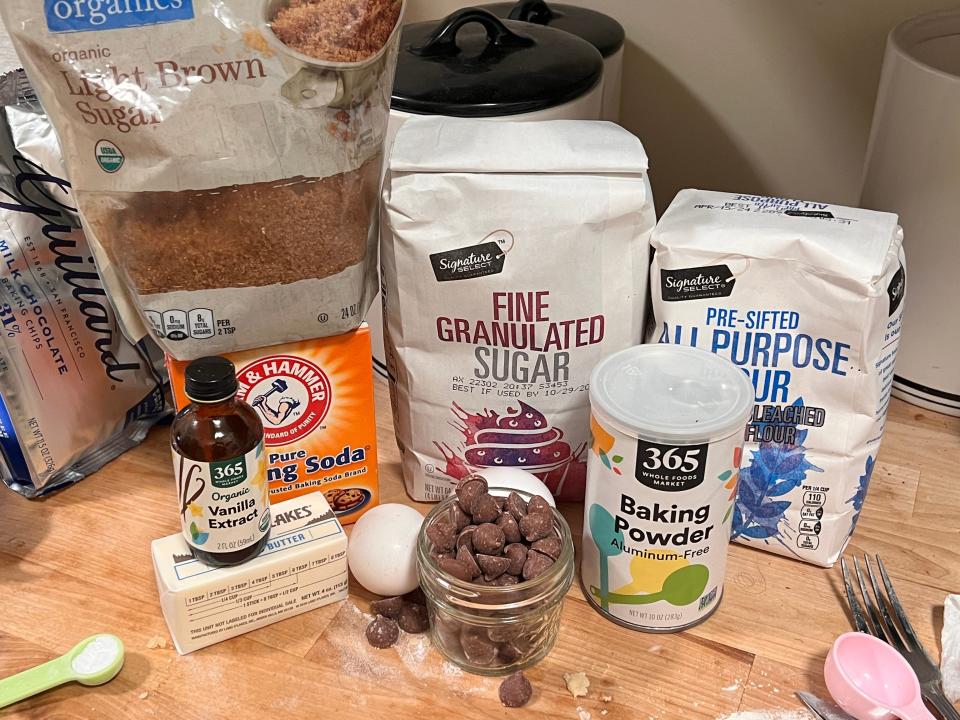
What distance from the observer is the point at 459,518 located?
30.5 inches

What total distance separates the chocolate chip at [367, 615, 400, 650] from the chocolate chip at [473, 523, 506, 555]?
110 mm

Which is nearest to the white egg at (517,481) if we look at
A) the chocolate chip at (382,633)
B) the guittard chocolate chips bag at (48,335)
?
the chocolate chip at (382,633)

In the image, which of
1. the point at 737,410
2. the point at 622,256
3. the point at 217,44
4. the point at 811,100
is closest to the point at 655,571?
the point at 737,410

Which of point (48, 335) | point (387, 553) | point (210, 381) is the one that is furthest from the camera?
point (48, 335)

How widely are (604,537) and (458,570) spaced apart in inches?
4.9

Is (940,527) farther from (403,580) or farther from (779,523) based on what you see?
(403,580)

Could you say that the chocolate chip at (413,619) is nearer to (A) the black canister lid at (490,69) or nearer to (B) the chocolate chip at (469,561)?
(B) the chocolate chip at (469,561)

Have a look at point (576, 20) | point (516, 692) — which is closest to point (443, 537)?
point (516, 692)

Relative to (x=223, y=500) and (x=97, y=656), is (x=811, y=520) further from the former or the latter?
(x=97, y=656)

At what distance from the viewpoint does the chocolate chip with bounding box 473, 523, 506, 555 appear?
2.44ft

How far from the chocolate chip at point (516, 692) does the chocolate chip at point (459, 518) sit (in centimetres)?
12

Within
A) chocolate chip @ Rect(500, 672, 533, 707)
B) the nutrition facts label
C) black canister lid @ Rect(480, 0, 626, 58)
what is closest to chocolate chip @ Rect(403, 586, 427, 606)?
chocolate chip @ Rect(500, 672, 533, 707)

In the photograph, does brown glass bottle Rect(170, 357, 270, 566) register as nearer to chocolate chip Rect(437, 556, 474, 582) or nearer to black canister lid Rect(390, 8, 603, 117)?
chocolate chip Rect(437, 556, 474, 582)

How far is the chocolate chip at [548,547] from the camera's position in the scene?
0.75m
